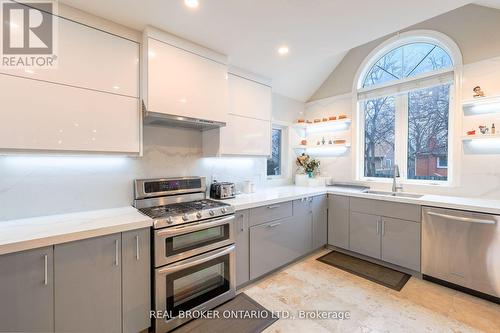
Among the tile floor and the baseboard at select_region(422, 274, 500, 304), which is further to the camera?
the baseboard at select_region(422, 274, 500, 304)

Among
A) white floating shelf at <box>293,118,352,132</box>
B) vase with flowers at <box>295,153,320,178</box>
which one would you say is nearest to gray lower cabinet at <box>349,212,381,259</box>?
vase with flowers at <box>295,153,320,178</box>

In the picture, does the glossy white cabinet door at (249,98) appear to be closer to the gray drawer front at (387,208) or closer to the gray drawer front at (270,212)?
the gray drawer front at (270,212)

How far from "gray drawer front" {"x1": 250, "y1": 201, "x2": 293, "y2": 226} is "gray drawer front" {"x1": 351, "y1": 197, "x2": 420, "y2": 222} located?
3.11 ft

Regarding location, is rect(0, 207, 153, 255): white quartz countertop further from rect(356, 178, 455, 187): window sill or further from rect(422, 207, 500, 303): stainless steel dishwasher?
rect(356, 178, 455, 187): window sill

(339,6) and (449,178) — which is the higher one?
(339,6)

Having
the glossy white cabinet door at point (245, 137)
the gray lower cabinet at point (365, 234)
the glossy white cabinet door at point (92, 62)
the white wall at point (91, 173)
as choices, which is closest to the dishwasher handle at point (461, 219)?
the gray lower cabinet at point (365, 234)

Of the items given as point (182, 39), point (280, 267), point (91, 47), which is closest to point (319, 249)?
point (280, 267)

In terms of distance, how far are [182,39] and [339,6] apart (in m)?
1.38

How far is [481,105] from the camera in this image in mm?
2455

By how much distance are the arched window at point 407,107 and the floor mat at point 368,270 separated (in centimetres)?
130

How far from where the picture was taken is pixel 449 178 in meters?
2.74

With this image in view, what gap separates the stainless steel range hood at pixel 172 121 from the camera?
196 centimetres

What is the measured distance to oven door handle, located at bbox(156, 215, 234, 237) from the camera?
1.71m

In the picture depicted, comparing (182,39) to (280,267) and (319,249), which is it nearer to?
(280,267)
